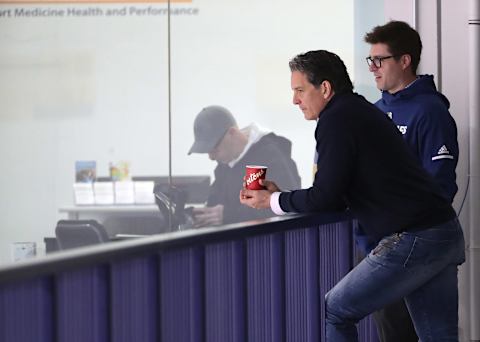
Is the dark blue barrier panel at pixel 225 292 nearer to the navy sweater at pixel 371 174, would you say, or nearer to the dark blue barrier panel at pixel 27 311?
the navy sweater at pixel 371 174

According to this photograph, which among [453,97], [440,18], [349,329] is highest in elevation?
[440,18]

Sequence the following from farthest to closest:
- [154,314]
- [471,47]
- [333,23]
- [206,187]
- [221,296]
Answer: [206,187] < [333,23] < [471,47] < [221,296] < [154,314]

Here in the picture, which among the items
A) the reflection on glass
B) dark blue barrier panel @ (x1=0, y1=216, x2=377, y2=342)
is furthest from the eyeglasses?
the reflection on glass

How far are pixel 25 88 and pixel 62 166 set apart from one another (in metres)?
0.75

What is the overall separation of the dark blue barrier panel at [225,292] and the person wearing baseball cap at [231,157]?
15.3 ft

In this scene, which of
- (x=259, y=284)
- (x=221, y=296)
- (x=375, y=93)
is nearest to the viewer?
(x=221, y=296)

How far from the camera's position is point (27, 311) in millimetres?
1892

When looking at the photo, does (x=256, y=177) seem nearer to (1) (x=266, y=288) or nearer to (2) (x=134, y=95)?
(1) (x=266, y=288)

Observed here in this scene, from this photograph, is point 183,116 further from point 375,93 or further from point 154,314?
point 154,314

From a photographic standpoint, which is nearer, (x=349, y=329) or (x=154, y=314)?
(x=154, y=314)

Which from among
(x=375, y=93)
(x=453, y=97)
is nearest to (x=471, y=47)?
(x=453, y=97)

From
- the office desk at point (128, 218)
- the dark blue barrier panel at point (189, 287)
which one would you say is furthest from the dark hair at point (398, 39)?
the office desk at point (128, 218)

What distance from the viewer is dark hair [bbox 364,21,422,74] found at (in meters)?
3.67

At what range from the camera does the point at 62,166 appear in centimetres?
841
